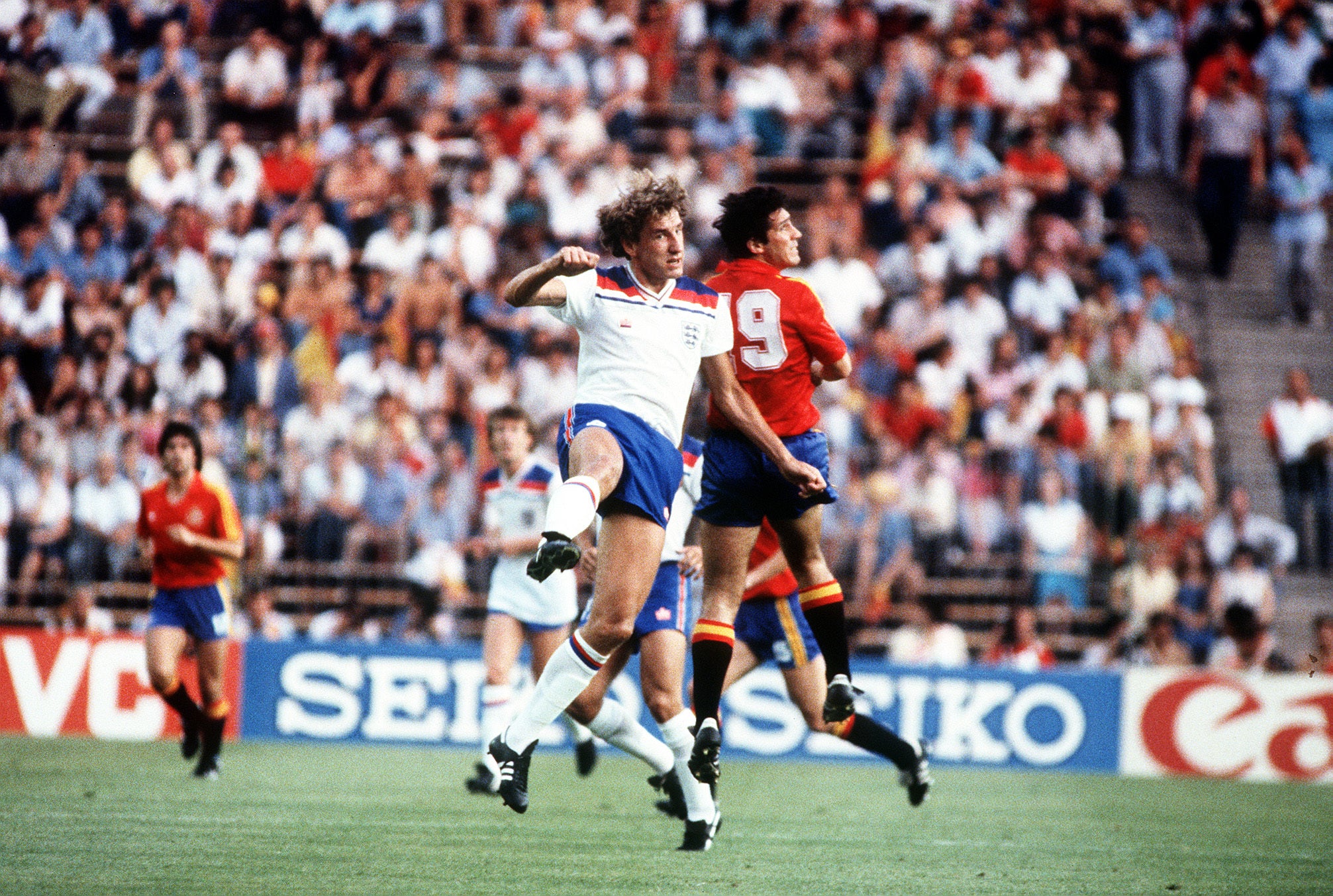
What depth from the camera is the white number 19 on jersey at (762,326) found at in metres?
7.26

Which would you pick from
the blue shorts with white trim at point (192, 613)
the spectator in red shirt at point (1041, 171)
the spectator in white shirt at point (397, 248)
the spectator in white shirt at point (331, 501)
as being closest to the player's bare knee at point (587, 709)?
the blue shorts with white trim at point (192, 613)

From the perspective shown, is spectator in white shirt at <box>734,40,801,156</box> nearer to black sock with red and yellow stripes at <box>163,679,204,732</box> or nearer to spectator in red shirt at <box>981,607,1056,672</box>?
spectator in red shirt at <box>981,607,1056,672</box>

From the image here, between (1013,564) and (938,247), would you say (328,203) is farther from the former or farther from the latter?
(1013,564)

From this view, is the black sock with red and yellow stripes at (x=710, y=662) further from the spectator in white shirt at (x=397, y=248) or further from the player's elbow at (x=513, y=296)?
the spectator in white shirt at (x=397, y=248)

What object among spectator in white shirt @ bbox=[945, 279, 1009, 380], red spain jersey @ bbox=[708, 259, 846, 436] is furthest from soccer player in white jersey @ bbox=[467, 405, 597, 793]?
spectator in white shirt @ bbox=[945, 279, 1009, 380]

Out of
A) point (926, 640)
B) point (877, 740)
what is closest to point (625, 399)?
point (877, 740)

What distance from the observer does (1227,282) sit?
764 inches

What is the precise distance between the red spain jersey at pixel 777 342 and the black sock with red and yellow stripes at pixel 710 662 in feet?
3.00

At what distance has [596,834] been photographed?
770 cm

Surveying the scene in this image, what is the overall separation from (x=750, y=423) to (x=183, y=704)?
517 cm

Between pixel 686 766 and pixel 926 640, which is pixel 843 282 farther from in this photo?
pixel 686 766

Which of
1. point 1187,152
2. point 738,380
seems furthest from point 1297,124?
point 738,380

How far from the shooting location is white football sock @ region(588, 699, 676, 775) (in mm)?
8141

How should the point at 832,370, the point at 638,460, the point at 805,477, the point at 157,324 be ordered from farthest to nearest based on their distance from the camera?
the point at 157,324 → the point at 832,370 → the point at 805,477 → the point at 638,460
